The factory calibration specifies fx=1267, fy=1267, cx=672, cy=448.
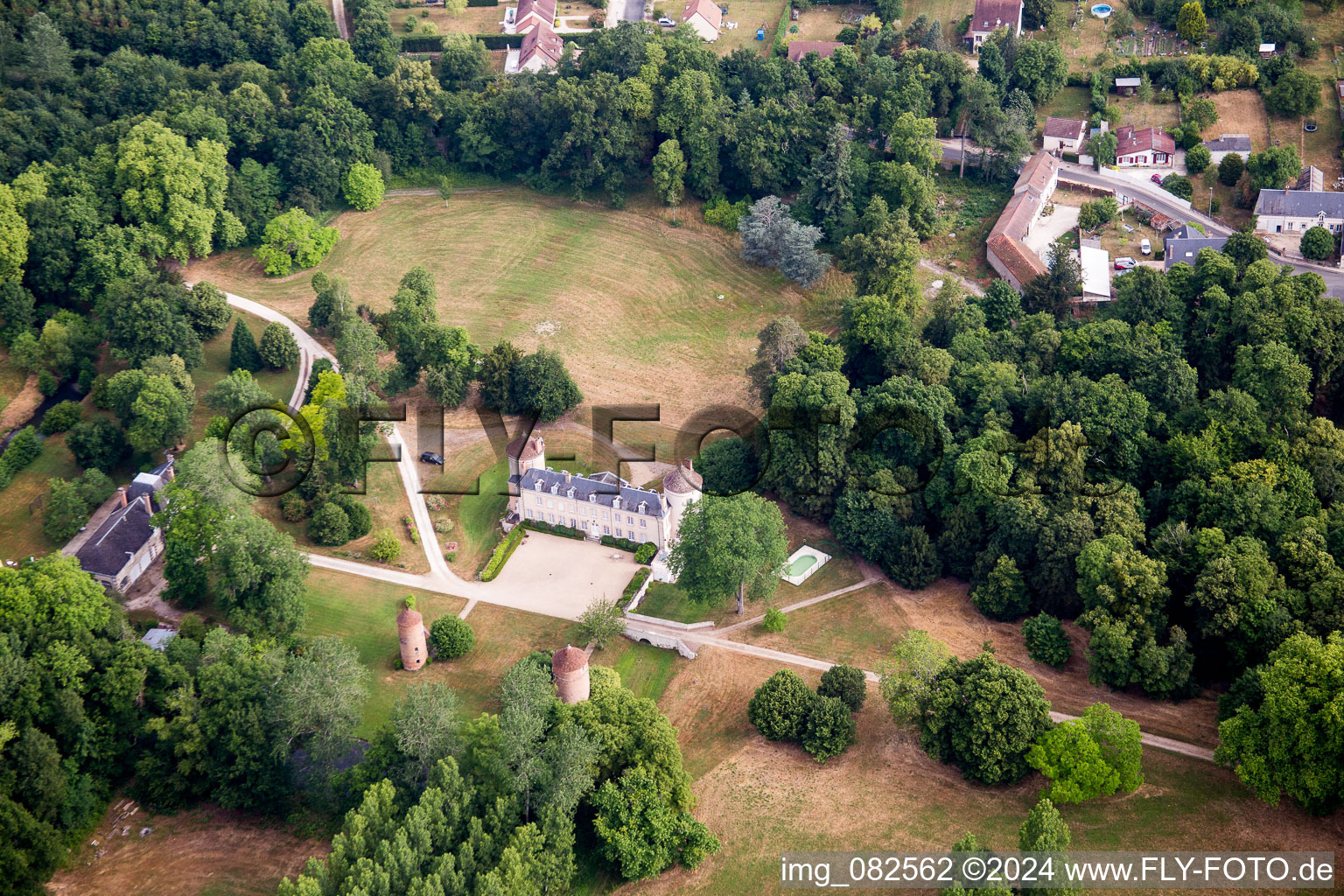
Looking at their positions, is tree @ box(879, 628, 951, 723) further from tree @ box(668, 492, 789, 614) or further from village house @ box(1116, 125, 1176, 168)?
village house @ box(1116, 125, 1176, 168)

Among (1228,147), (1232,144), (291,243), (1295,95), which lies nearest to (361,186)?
(291,243)

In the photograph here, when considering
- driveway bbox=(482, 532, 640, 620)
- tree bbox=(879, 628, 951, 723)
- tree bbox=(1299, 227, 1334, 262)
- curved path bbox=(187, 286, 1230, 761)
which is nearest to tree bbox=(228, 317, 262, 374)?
curved path bbox=(187, 286, 1230, 761)

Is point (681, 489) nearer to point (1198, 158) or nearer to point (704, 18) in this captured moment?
point (1198, 158)

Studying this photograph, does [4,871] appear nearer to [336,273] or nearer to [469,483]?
[469,483]

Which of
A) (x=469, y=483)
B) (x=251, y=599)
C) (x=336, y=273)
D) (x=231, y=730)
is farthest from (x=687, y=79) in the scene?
(x=231, y=730)

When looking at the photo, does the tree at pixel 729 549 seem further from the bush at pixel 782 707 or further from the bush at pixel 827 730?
the bush at pixel 827 730

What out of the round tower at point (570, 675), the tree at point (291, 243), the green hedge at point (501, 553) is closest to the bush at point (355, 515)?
the green hedge at point (501, 553)
